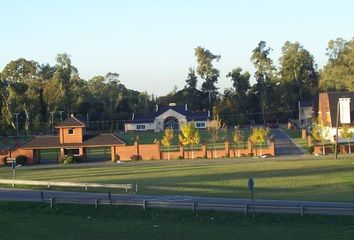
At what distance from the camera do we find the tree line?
126 meters

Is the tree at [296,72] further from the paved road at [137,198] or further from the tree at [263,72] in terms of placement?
the paved road at [137,198]

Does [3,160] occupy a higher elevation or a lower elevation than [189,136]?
lower

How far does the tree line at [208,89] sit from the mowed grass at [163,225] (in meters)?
89.8

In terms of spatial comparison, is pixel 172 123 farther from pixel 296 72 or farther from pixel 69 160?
pixel 69 160

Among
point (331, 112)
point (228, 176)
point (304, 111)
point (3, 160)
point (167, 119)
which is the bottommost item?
point (228, 176)

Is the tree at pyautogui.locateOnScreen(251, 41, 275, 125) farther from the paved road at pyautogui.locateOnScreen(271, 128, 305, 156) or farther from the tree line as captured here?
the paved road at pyautogui.locateOnScreen(271, 128, 305, 156)

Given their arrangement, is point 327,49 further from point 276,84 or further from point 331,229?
point 331,229

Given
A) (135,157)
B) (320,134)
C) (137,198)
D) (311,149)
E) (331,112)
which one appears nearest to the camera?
(137,198)

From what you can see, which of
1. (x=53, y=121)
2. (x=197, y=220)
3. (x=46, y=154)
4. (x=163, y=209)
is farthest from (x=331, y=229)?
(x=53, y=121)

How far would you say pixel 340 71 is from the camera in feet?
409

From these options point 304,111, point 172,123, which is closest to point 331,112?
A: point 304,111

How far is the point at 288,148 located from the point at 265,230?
181 feet

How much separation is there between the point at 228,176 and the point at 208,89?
100m

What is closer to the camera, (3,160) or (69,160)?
(69,160)
